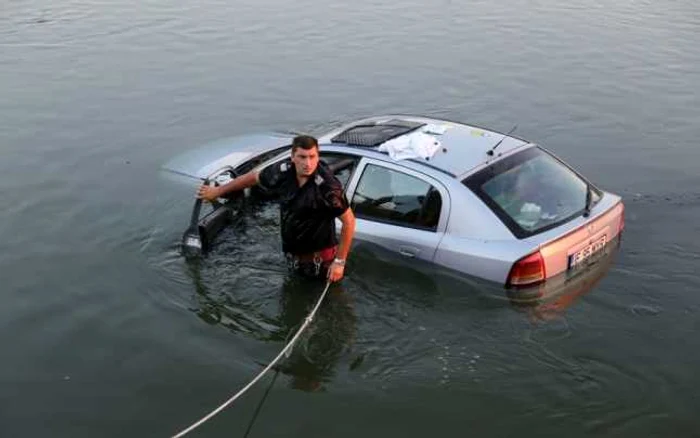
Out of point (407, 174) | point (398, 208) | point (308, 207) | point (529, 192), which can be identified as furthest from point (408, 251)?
point (529, 192)

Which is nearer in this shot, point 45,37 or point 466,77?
point 466,77

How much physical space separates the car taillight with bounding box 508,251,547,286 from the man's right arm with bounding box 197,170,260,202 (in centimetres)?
238

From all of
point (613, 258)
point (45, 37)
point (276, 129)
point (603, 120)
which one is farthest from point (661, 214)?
point (45, 37)

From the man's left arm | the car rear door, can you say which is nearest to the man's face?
the man's left arm

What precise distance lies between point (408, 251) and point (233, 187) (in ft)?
5.61

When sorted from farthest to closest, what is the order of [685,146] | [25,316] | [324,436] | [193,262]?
1. [685,146]
2. [193,262]
3. [25,316]
4. [324,436]

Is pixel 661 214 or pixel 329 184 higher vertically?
pixel 329 184

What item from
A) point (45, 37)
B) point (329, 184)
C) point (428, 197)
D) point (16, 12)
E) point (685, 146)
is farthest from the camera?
point (16, 12)

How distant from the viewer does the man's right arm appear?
7.36 m

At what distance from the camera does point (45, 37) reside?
19234 mm

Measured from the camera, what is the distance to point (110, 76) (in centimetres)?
1631

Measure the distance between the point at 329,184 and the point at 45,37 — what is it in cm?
1487

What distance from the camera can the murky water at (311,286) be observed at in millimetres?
6285

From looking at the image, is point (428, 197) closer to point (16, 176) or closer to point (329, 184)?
point (329, 184)
